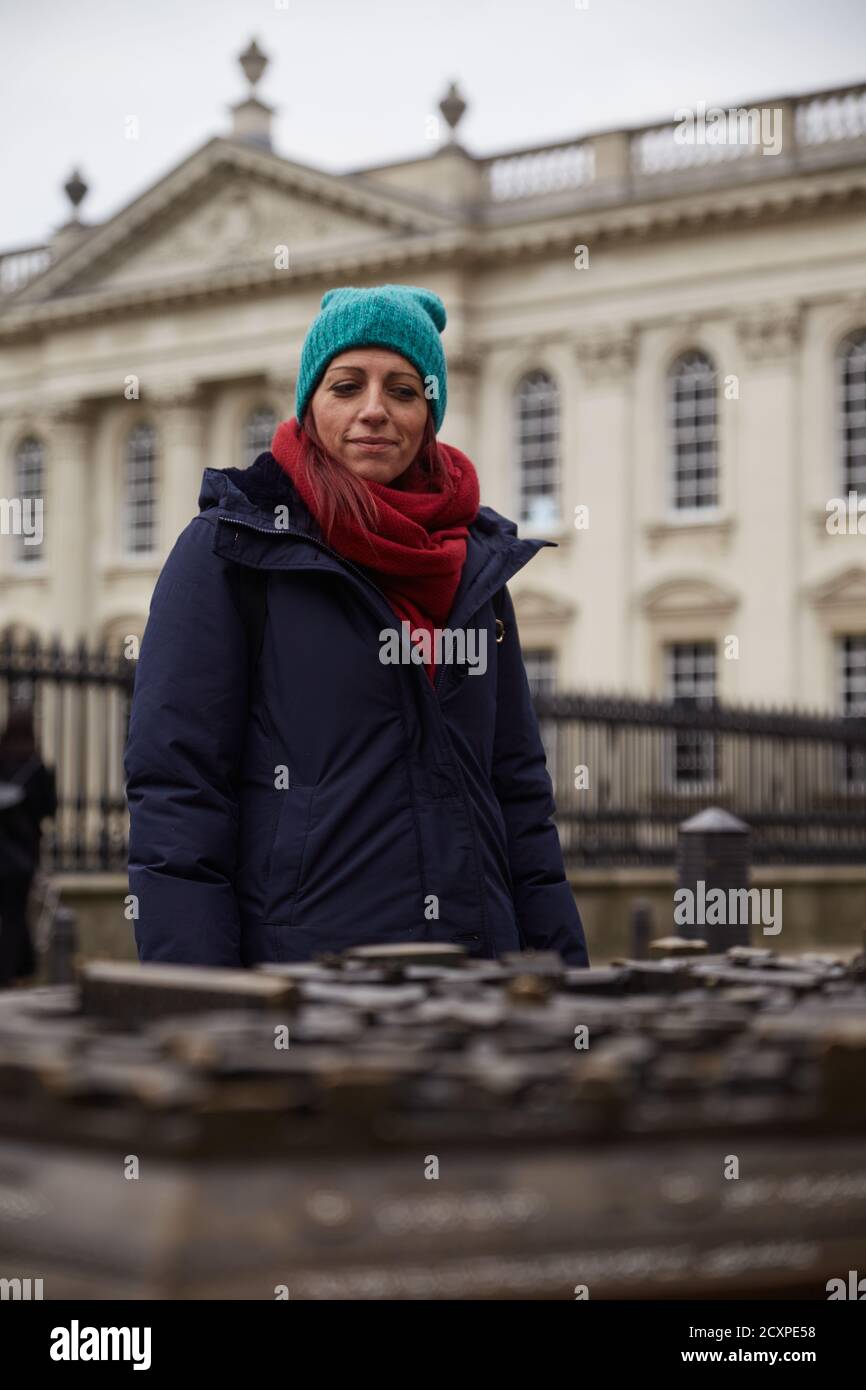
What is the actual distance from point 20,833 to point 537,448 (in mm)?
25406

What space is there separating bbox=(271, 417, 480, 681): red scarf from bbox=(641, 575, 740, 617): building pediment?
30.8 metres

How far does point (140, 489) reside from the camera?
4209cm

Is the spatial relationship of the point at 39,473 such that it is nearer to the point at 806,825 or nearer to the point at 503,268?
the point at 503,268

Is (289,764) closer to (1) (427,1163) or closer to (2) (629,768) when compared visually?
(1) (427,1163)

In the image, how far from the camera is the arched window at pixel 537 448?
3612 cm

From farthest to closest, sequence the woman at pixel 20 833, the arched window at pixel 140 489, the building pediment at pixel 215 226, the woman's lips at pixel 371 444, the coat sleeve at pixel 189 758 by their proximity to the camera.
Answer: the arched window at pixel 140 489 < the building pediment at pixel 215 226 < the woman at pixel 20 833 < the woman's lips at pixel 371 444 < the coat sleeve at pixel 189 758

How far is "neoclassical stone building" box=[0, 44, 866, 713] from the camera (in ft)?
108

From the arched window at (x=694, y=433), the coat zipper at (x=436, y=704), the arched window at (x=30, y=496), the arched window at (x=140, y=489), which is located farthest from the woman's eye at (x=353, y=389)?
the arched window at (x=30, y=496)

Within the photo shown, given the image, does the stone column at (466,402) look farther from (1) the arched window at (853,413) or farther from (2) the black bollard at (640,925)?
(2) the black bollard at (640,925)

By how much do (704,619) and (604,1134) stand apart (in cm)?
3328

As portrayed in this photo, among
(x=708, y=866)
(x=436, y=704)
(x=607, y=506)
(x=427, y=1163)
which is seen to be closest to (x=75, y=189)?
(x=607, y=506)

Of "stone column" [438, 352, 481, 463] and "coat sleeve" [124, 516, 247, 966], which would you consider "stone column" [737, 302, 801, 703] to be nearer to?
"stone column" [438, 352, 481, 463]

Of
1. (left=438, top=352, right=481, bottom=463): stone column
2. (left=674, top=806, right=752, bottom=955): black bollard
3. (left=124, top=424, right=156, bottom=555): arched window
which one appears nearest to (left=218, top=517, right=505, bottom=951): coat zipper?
(left=674, top=806, right=752, bottom=955): black bollard

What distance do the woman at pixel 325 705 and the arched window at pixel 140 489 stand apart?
38632 mm
